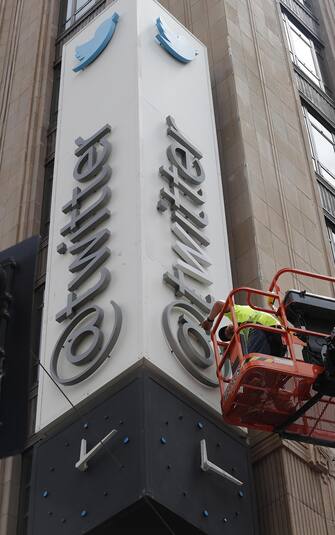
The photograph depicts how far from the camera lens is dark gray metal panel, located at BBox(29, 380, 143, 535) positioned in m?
14.6

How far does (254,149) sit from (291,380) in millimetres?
9098

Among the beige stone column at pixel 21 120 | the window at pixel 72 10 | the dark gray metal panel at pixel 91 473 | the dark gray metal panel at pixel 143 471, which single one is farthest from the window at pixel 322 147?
the dark gray metal panel at pixel 91 473

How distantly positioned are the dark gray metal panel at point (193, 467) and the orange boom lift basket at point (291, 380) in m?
0.69

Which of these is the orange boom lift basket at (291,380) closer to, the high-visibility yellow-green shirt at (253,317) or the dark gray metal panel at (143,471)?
the high-visibility yellow-green shirt at (253,317)

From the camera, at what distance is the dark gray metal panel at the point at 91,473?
14562 mm

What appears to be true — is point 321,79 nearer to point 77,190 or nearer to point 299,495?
point 77,190

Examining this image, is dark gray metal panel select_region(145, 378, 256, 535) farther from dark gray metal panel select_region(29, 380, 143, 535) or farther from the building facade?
the building facade

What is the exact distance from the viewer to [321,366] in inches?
567

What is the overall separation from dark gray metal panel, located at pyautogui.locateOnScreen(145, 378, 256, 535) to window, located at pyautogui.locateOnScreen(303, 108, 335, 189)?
44.8ft

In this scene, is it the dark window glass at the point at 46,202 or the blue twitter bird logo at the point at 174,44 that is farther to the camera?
the dark window glass at the point at 46,202

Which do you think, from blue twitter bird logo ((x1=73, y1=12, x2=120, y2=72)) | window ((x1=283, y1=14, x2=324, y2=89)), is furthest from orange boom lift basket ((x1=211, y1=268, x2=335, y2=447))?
window ((x1=283, y1=14, x2=324, y2=89))

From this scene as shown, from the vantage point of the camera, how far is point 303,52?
3338cm

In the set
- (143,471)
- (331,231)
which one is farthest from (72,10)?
(143,471)

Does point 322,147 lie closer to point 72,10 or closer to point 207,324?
point 72,10
